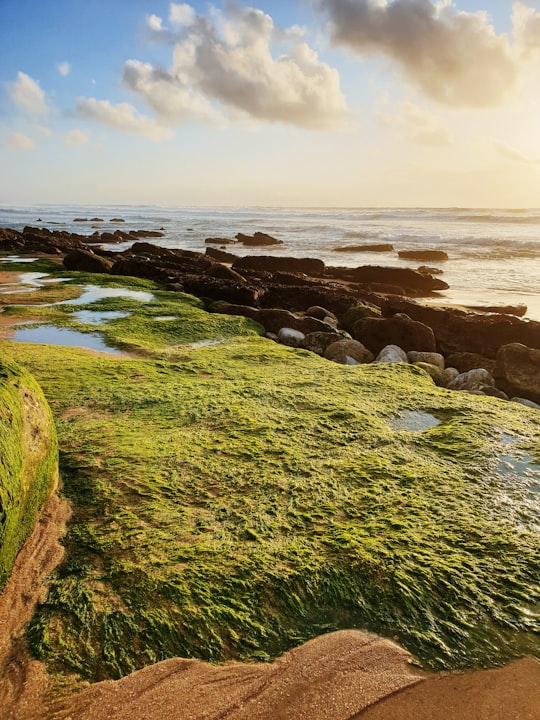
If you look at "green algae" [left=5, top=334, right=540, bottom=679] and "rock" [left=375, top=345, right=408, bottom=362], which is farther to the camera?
"rock" [left=375, top=345, right=408, bottom=362]

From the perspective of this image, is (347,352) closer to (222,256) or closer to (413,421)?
(413,421)

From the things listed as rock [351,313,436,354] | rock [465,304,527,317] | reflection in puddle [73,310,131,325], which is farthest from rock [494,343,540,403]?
reflection in puddle [73,310,131,325]

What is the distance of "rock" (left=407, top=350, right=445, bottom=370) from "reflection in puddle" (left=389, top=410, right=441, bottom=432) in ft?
12.0

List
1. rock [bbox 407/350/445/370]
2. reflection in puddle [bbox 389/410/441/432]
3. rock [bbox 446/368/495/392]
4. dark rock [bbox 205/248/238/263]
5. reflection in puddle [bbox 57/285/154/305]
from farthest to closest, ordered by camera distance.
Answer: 1. dark rock [bbox 205/248/238/263]
2. reflection in puddle [bbox 57/285/154/305]
3. rock [bbox 407/350/445/370]
4. rock [bbox 446/368/495/392]
5. reflection in puddle [bbox 389/410/441/432]

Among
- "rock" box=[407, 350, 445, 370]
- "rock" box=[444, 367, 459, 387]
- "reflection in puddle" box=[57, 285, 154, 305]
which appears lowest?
"rock" box=[444, 367, 459, 387]

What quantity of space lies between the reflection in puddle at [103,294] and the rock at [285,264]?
8.68 meters

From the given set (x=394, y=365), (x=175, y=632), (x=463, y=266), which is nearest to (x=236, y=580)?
(x=175, y=632)

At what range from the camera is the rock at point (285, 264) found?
21844 millimetres

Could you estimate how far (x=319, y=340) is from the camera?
31.5 ft

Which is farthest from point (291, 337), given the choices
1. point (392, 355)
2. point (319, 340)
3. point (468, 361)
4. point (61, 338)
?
point (61, 338)

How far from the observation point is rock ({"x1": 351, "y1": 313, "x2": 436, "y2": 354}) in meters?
9.86

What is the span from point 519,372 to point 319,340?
12.0ft

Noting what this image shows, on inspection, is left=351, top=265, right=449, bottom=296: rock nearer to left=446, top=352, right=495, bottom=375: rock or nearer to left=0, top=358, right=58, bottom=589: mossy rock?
left=446, top=352, right=495, bottom=375: rock

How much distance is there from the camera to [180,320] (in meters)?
10.6
